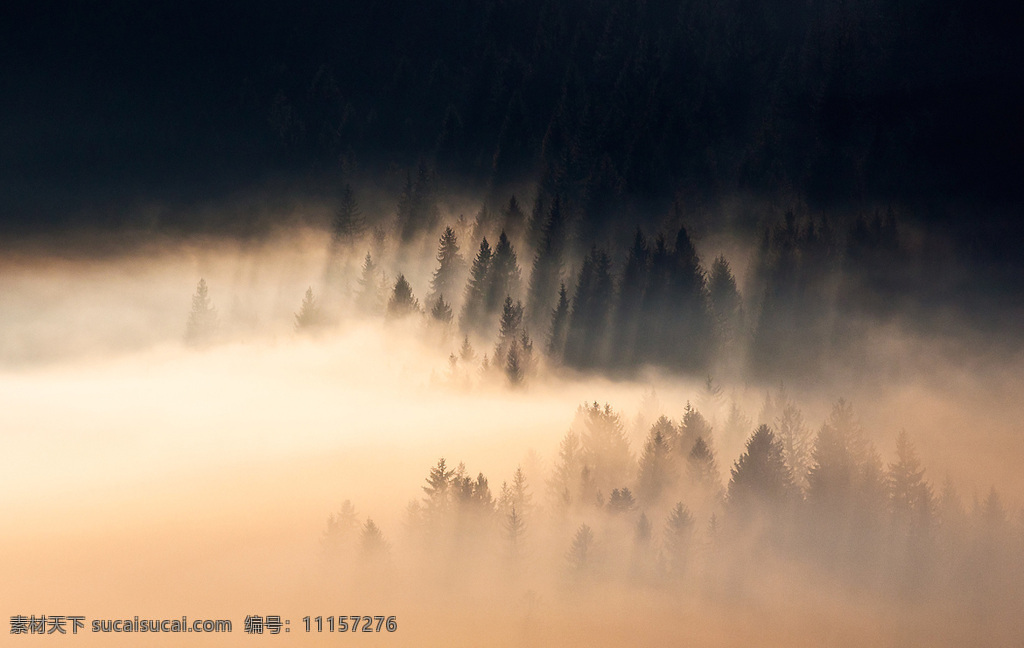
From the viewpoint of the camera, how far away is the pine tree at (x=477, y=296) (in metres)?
62.2

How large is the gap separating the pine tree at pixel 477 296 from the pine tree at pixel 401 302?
3016 millimetres

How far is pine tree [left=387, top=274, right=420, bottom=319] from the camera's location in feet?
204

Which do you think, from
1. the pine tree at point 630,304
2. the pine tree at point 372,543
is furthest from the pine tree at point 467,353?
the pine tree at point 372,543

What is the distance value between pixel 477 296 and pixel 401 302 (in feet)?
15.4

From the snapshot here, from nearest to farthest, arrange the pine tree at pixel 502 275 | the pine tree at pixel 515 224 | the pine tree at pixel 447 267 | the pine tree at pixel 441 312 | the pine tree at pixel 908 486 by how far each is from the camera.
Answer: the pine tree at pixel 441 312 < the pine tree at pixel 447 267 < the pine tree at pixel 502 275 < the pine tree at pixel 908 486 < the pine tree at pixel 515 224

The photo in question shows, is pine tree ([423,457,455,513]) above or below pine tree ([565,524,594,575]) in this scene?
above

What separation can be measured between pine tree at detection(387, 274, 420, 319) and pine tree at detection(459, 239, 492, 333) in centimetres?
302

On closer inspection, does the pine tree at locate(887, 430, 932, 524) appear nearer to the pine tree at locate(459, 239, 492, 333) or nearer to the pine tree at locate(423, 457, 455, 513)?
the pine tree at locate(459, 239, 492, 333)

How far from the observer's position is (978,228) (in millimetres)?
62656

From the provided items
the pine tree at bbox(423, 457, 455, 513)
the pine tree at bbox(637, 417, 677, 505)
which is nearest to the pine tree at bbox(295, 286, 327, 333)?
the pine tree at bbox(423, 457, 455, 513)

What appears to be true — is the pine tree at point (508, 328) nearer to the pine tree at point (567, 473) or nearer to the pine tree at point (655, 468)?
the pine tree at point (567, 473)

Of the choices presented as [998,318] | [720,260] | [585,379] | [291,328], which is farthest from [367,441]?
[998,318]

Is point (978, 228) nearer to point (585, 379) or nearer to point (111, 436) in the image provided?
point (585, 379)

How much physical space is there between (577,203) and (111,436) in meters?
37.2
